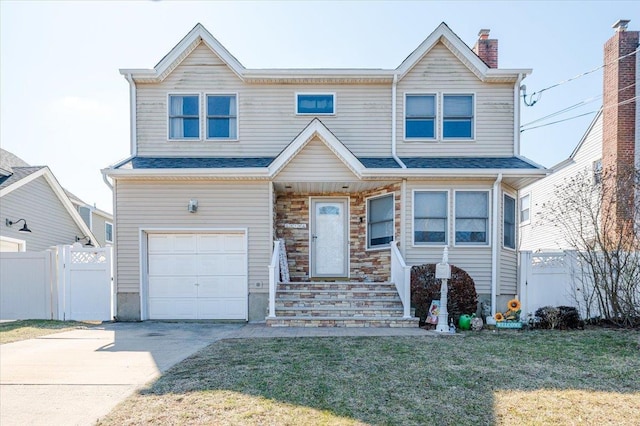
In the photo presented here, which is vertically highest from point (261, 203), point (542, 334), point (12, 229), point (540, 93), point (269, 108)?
point (540, 93)

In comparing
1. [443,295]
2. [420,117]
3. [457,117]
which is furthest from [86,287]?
[457,117]

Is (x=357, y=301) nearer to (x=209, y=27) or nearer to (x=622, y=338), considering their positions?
(x=622, y=338)

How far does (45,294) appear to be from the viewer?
950 cm

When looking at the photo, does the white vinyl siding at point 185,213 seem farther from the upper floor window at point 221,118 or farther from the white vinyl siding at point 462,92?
the white vinyl siding at point 462,92

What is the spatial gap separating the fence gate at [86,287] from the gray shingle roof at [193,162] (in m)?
2.29

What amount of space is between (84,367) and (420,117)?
30.8ft

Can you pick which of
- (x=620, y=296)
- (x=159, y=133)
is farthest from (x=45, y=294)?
(x=620, y=296)

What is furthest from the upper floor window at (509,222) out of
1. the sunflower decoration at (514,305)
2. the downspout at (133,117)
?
the downspout at (133,117)

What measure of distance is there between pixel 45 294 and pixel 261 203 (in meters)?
5.89

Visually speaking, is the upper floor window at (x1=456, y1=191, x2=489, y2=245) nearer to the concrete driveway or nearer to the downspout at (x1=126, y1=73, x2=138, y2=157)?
the concrete driveway

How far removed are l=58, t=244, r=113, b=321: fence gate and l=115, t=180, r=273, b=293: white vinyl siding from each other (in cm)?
36

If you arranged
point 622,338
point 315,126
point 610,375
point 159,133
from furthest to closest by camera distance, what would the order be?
point 159,133
point 315,126
point 622,338
point 610,375

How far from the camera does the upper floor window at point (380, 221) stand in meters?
10.1

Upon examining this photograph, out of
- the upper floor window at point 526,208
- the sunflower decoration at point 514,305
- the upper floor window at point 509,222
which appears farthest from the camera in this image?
the upper floor window at point 526,208
